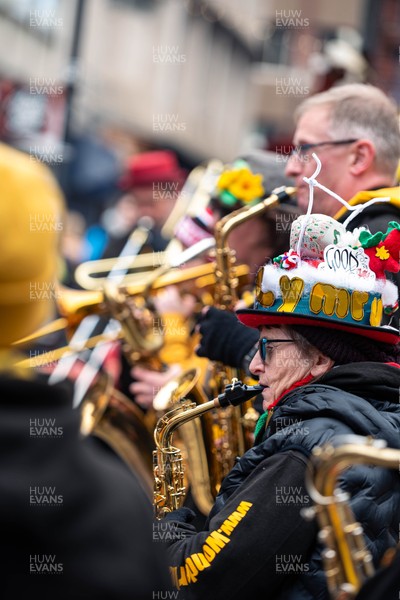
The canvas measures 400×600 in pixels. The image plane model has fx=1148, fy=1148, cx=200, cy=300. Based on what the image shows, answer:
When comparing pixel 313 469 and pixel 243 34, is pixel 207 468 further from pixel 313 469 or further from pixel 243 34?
pixel 243 34

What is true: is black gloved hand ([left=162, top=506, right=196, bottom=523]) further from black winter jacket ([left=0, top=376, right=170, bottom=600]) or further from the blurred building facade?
the blurred building facade

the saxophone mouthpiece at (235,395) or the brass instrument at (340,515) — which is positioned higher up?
the brass instrument at (340,515)

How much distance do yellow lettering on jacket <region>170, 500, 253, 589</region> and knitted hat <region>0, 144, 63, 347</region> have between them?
3.48 feet

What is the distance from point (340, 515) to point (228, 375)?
254 cm

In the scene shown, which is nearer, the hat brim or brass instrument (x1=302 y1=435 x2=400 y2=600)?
brass instrument (x1=302 y1=435 x2=400 y2=600)

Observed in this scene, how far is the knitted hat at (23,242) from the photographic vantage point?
6.81 ft

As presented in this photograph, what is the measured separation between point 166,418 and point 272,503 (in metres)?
0.88

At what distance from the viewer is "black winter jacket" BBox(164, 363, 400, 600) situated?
2.98 m

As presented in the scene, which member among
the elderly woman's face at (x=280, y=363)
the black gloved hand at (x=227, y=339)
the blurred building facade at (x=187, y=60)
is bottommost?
the blurred building facade at (x=187, y=60)

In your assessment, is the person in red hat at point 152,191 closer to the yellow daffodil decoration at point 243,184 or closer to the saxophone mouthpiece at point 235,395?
the yellow daffodil decoration at point 243,184

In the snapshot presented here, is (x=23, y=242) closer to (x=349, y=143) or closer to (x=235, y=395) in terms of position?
(x=235, y=395)

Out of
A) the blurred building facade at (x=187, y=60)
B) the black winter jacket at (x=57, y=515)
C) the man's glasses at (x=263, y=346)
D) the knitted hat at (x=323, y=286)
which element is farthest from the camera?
the blurred building facade at (x=187, y=60)

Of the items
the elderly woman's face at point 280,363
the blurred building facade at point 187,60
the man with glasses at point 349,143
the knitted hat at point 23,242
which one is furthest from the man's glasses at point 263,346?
the blurred building facade at point 187,60

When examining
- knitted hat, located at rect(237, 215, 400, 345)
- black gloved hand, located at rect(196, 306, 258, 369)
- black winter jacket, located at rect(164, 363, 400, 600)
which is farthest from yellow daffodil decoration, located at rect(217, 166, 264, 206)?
black winter jacket, located at rect(164, 363, 400, 600)
